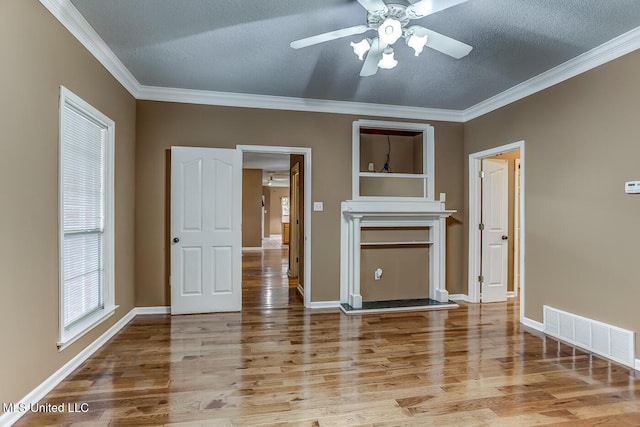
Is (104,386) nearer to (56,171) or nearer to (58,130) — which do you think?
(56,171)

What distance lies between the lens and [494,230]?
4.71m

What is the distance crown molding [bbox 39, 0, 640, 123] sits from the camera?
2592mm

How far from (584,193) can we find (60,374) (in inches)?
174

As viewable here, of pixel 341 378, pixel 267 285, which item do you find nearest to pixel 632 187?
pixel 341 378

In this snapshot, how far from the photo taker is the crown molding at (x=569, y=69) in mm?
2703

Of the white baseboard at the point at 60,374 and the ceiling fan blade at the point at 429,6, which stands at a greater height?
the ceiling fan blade at the point at 429,6

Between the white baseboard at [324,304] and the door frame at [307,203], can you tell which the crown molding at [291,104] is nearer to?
the door frame at [307,203]

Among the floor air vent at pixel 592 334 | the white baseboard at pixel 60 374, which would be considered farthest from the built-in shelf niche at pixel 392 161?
the white baseboard at pixel 60 374

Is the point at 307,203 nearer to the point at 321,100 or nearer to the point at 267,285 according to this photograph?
the point at 321,100

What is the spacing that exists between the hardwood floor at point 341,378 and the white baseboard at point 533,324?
107 millimetres

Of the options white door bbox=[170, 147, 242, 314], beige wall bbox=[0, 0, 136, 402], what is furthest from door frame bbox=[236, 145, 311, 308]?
beige wall bbox=[0, 0, 136, 402]

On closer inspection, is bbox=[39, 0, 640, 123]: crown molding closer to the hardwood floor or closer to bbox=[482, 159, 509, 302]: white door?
bbox=[482, 159, 509, 302]: white door

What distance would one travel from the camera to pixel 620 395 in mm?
2256

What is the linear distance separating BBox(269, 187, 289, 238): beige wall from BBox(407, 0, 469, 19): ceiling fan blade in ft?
40.3
